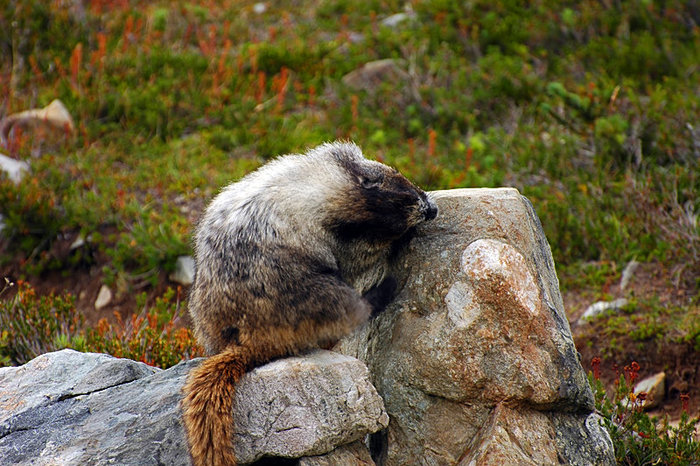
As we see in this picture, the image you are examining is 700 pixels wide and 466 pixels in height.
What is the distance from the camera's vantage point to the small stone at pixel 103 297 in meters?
8.25

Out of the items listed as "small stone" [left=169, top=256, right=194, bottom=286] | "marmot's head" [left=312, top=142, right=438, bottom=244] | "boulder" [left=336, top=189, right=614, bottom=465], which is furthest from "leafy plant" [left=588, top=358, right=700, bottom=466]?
"small stone" [left=169, top=256, right=194, bottom=286]

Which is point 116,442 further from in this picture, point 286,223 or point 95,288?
point 95,288

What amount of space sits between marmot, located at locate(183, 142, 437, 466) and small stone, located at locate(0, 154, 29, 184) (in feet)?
16.6

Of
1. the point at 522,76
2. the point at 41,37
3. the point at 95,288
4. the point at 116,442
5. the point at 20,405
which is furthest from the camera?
the point at 41,37

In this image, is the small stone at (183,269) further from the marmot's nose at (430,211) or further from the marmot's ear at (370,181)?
the marmot's nose at (430,211)

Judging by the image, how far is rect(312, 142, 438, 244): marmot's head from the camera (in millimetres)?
4742

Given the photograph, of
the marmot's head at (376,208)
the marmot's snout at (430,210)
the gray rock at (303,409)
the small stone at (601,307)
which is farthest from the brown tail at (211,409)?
the small stone at (601,307)

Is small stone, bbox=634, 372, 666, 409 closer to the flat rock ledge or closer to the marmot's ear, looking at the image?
the flat rock ledge

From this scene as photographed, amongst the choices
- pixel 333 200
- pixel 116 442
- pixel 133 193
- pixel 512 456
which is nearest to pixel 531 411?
pixel 512 456

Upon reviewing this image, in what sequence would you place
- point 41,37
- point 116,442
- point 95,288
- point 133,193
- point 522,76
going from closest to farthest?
point 116,442, point 95,288, point 133,193, point 522,76, point 41,37

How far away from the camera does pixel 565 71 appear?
438 inches

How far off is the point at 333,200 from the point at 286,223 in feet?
1.23

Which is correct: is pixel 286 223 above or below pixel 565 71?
above

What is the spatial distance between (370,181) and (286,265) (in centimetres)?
88
